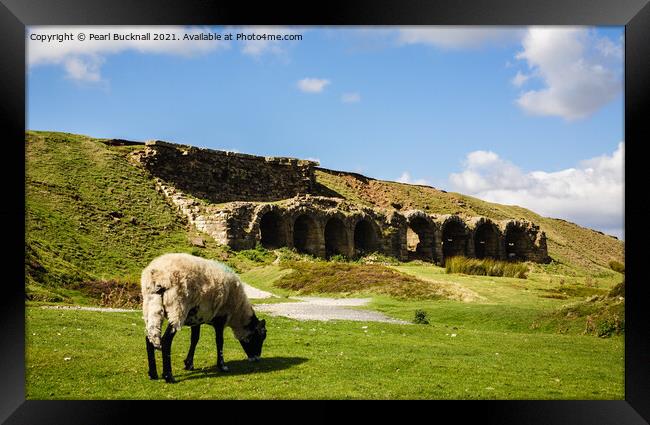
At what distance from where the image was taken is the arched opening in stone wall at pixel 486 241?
44.0m

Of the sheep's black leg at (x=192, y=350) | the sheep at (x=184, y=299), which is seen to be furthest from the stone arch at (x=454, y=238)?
the sheep's black leg at (x=192, y=350)

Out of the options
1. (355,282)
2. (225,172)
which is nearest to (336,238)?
(225,172)

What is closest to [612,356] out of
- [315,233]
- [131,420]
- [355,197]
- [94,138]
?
[131,420]

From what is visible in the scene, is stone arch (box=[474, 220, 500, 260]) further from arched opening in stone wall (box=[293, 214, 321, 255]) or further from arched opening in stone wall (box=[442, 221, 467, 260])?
arched opening in stone wall (box=[293, 214, 321, 255])

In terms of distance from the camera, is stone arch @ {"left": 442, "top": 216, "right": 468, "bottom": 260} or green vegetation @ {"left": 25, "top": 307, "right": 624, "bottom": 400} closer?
green vegetation @ {"left": 25, "top": 307, "right": 624, "bottom": 400}

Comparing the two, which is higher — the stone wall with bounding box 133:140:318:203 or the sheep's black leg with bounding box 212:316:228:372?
the stone wall with bounding box 133:140:318:203

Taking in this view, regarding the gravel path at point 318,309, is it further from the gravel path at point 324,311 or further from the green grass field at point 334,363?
the green grass field at point 334,363

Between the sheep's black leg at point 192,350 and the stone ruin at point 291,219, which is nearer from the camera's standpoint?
the sheep's black leg at point 192,350

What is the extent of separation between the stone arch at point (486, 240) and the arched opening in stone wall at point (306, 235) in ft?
41.5

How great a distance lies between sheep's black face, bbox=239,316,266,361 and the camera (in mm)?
11500

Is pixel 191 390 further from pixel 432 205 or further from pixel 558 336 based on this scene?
pixel 432 205

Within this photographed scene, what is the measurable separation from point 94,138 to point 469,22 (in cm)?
3647

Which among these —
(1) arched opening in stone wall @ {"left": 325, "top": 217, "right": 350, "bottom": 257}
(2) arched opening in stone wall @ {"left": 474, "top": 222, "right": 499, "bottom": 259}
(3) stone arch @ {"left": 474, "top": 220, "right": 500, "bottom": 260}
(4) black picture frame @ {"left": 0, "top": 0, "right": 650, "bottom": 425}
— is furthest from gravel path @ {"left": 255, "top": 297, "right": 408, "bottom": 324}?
(2) arched opening in stone wall @ {"left": 474, "top": 222, "right": 499, "bottom": 259}

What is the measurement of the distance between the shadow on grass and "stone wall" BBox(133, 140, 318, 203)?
97.0ft
